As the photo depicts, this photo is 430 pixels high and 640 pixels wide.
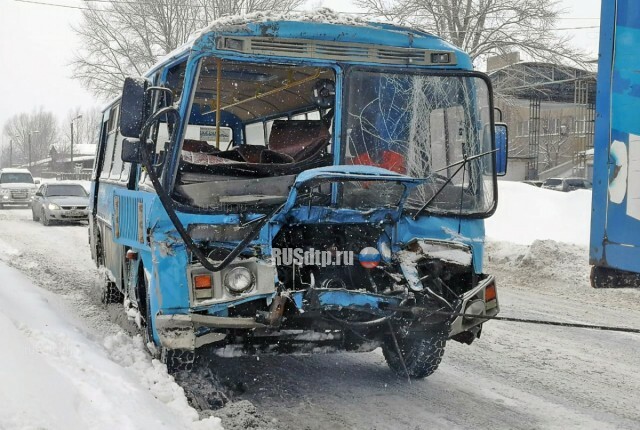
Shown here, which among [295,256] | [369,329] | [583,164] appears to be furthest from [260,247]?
[583,164]

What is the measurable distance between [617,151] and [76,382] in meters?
3.55

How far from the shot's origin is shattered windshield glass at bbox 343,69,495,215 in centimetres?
534

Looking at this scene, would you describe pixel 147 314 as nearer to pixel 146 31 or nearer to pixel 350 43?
pixel 350 43

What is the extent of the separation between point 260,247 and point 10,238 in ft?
47.9

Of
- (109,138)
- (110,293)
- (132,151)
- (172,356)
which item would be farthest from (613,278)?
(109,138)

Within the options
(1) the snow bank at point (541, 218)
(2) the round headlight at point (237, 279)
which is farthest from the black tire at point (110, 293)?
(1) the snow bank at point (541, 218)

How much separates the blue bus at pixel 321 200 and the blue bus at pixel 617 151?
993 mm

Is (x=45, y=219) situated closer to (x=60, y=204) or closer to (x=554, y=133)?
(x=60, y=204)

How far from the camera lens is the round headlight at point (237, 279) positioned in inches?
186

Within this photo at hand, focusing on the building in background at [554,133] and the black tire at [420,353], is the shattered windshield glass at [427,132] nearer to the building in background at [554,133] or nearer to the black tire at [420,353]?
the black tire at [420,353]

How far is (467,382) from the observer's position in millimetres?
5801

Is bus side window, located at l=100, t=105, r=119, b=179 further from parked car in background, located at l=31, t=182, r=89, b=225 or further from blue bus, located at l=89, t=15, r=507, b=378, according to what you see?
parked car in background, located at l=31, t=182, r=89, b=225

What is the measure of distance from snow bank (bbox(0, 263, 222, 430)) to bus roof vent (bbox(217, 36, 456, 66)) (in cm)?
245

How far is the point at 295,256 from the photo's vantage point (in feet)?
16.7
